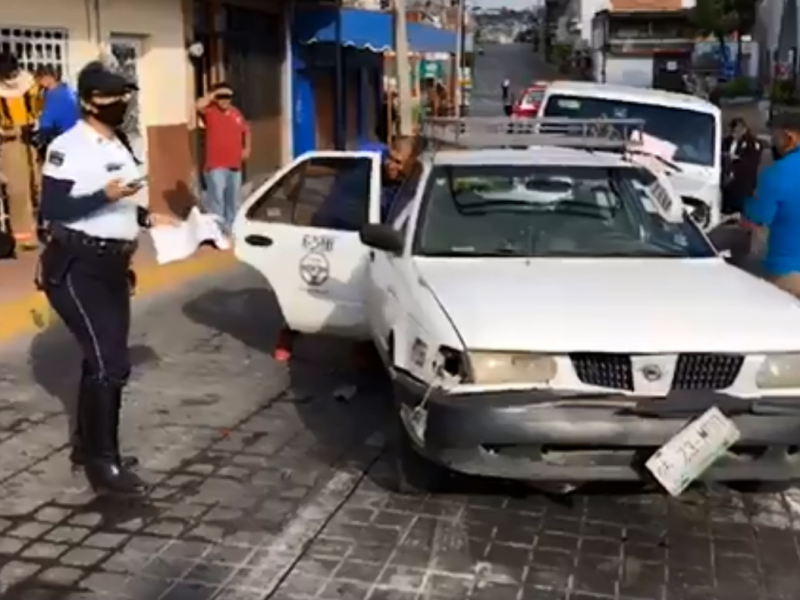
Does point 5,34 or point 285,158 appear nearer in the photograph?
point 5,34

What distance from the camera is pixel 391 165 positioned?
28.8ft

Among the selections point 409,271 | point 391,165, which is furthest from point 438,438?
point 391,165

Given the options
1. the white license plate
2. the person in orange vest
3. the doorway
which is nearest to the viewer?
the white license plate

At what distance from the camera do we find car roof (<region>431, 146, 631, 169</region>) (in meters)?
6.99

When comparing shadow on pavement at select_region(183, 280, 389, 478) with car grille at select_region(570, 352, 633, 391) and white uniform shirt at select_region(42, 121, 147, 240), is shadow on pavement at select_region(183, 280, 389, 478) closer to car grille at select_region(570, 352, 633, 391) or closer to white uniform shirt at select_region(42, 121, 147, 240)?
white uniform shirt at select_region(42, 121, 147, 240)

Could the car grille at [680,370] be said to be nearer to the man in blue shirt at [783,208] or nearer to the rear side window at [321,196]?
the man in blue shirt at [783,208]

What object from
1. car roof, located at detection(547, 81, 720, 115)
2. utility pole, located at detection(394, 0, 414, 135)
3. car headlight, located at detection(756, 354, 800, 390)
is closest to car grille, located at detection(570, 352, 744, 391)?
car headlight, located at detection(756, 354, 800, 390)

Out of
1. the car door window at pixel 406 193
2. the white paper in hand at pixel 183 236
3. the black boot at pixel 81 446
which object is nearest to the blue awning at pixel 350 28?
the car door window at pixel 406 193

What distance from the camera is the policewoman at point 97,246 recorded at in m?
5.62

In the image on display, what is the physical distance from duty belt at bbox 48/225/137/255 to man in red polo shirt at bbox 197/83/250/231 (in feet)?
26.2

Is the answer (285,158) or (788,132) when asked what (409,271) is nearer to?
(788,132)

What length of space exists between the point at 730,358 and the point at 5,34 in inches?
390

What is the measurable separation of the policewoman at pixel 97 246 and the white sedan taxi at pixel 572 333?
4.16 feet

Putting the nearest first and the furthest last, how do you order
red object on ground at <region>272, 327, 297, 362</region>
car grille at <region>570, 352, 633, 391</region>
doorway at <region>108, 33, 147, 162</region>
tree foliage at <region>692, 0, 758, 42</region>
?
car grille at <region>570, 352, 633, 391</region>
red object on ground at <region>272, 327, 297, 362</region>
doorway at <region>108, 33, 147, 162</region>
tree foliage at <region>692, 0, 758, 42</region>
